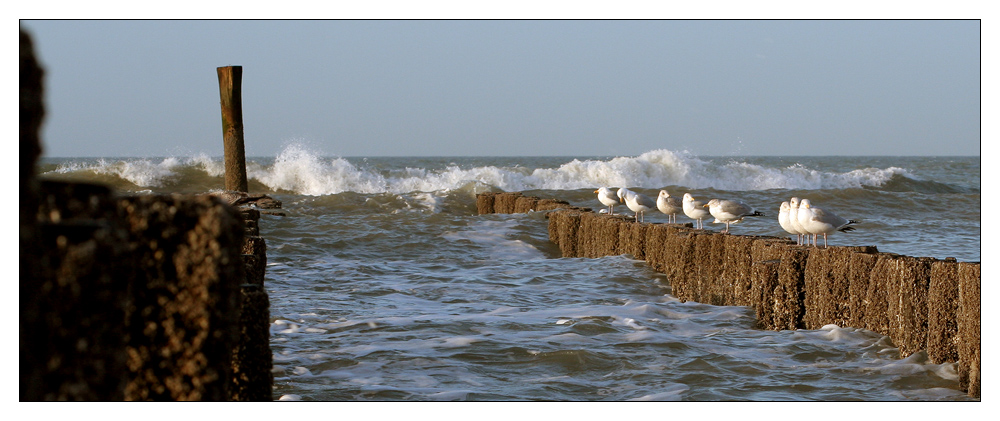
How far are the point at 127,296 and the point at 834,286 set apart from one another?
4808 mm

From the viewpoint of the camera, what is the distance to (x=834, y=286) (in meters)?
5.70

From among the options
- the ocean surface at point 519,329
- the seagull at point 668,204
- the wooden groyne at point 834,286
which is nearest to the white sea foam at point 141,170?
the ocean surface at point 519,329

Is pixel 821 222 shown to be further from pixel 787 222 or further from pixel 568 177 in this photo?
pixel 568 177

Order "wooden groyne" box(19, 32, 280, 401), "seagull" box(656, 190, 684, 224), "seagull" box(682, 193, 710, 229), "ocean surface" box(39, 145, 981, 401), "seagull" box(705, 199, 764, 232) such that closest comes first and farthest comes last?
"wooden groyne" box(19, 32, 280, 401), "ocean surface" box(39, 145, 981, 401), "seagull" box(705, 199, 764, 232), "seagull" box(682, 193, 710, 229), "seagull" box(656, 190, 684, 224)

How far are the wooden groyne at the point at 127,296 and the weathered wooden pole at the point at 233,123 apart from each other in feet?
25.7

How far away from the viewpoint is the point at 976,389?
421cm

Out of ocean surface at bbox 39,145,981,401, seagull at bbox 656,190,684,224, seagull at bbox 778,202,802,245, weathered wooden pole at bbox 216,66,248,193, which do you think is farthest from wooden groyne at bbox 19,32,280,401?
seagull at bbox 656,190,684,224

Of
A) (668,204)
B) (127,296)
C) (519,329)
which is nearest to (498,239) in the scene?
(668,204)

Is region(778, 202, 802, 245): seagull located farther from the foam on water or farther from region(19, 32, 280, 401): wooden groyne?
the foam on water

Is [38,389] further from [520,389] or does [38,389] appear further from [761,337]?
[761,337]

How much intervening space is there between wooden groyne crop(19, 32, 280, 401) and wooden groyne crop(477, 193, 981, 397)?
315 cm

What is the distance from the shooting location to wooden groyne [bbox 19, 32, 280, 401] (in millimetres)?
1344

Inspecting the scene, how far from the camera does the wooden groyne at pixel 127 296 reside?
134 cm

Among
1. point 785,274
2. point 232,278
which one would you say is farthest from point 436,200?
point 232,278
